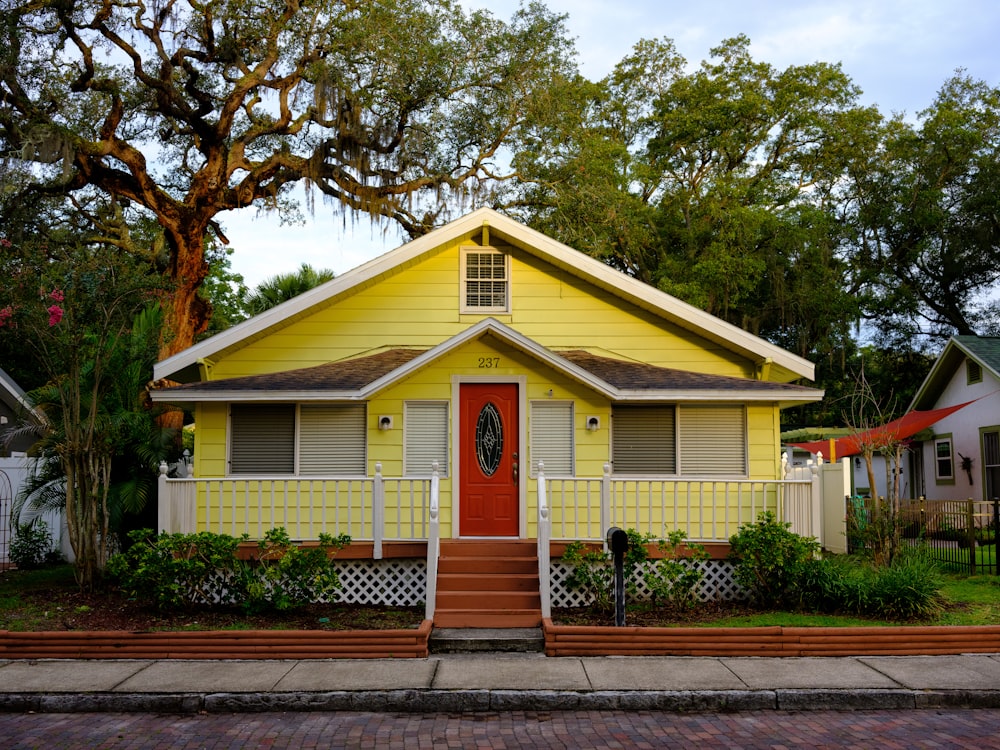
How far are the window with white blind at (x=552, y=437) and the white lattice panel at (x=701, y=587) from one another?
5.20 ft

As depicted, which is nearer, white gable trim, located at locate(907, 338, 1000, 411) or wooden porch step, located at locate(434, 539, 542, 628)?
wooden porch step, located at locate(434, 539, 542, 628)

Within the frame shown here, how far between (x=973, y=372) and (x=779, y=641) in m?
17.6

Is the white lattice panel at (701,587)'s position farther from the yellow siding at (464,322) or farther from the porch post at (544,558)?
the yellow siding at (464,322)

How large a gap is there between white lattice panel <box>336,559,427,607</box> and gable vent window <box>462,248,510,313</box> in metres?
4.30

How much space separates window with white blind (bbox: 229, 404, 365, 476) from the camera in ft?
45.6

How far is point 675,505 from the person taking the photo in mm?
12914

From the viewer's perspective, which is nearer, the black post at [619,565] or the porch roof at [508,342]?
the black post at [619,565]

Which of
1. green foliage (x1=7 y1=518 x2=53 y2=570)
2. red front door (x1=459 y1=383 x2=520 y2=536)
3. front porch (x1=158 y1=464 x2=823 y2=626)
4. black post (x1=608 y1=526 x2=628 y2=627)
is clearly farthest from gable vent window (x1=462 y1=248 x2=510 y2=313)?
green foliage (x1=7 y1=518 x2=53 y2=570)

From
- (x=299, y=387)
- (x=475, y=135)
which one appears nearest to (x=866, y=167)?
(x=475, y=135)

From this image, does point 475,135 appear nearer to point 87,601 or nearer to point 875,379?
point 87,601

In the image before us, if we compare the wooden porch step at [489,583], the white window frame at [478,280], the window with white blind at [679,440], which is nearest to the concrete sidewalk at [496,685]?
the wooden porch step at [489,583]

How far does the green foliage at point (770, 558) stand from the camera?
39.0 ft

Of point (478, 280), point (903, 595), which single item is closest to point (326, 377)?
point (478, 280)

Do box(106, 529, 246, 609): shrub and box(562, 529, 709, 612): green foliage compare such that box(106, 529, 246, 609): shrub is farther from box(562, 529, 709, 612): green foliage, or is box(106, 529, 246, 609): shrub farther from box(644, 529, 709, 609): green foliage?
box(644, 529, 709, 609): green foliage
